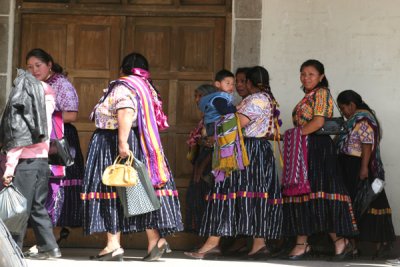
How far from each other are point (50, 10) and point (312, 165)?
3.11 meters

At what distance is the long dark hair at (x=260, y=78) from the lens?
32.0ft

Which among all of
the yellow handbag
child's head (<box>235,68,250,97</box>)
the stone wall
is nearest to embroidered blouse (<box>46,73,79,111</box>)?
the yellow handbag

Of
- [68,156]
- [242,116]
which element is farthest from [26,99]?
[242,116]

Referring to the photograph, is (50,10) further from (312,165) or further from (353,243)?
(353,243)

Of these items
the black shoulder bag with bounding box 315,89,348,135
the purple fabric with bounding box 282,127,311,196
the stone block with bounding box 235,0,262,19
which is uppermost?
the stone block with bounding box 235,0,262,19

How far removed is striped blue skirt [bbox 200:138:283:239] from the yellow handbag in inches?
44.6

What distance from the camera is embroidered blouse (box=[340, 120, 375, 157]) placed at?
9977 mm

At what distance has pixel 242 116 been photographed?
951 centimetres

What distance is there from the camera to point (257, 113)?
375 inches

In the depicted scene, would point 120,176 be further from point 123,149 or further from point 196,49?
point 196,49

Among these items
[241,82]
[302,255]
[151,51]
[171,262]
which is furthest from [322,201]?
[151,51]

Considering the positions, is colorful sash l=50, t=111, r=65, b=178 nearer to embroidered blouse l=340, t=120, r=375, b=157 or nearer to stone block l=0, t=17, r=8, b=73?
stone block l=0, t=17, r=8, b=73

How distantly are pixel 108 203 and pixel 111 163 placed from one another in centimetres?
34

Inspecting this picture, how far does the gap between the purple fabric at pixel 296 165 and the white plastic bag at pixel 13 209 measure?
8.45ft
